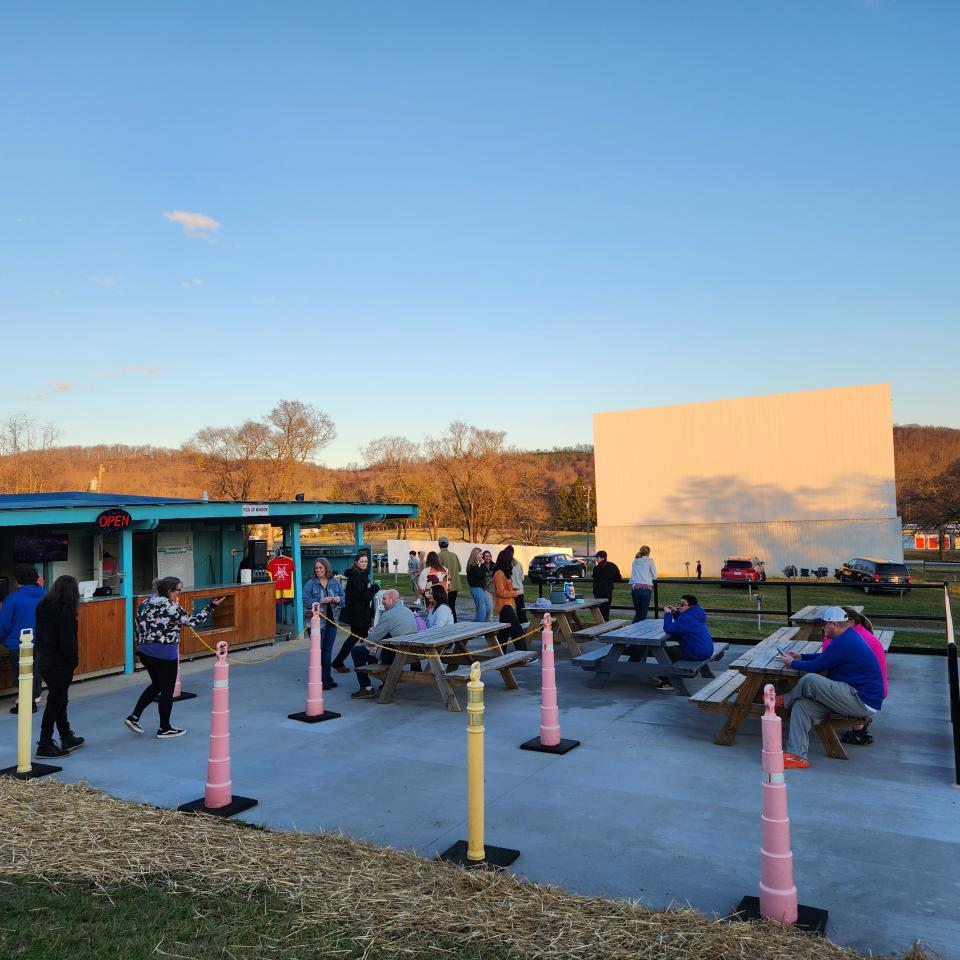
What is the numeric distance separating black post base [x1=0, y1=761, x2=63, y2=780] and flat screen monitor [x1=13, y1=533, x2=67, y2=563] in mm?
6533

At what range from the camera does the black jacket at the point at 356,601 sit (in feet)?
33.6

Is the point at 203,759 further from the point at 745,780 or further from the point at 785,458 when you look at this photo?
the point at 785,458

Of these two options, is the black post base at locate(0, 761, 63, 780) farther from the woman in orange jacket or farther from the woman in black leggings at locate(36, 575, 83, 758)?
the woman in orange jacket

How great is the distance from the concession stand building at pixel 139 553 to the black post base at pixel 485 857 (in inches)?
283

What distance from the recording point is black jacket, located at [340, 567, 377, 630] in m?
10.2

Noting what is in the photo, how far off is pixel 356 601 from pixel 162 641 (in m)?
3.15

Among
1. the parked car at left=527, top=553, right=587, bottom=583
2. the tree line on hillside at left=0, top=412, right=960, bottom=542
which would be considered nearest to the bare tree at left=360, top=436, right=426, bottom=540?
the tree line on hillside at left=0, top=412, right=960, bottom=542

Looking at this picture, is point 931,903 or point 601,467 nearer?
point 931,903

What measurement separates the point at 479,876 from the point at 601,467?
46.0 m

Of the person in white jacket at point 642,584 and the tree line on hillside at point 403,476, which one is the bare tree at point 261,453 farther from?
the person in white jacket at point 642,584

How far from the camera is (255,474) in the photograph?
67312 mm

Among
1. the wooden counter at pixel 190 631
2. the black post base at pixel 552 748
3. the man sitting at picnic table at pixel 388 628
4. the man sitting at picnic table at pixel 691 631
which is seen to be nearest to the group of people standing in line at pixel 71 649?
the man sitting at picnic table at pixel 388 628

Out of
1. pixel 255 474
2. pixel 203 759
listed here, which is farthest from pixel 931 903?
pixel 255 474

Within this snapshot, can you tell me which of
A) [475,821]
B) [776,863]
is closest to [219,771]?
[475,821]
